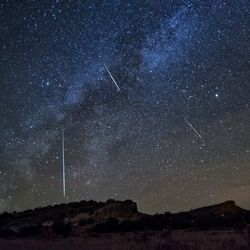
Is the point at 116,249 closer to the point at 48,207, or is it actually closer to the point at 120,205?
the point at 120,205

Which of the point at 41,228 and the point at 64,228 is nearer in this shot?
the point at 64,228

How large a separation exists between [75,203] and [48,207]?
5.49m

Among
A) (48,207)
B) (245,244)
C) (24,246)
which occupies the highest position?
(48,207)

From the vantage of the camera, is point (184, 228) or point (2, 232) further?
point (2, 232)

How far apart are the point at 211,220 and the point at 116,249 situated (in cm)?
1222

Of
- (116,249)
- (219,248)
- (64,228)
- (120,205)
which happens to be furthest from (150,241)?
(120,205)

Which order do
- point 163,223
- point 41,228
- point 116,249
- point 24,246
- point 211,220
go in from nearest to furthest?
point 116,249 → point 24,246 → point 211,220 → point 163,223 → point 41,228

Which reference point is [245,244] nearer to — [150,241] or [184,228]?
[150,241]

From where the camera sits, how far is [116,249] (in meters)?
25.0

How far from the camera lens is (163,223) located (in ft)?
126

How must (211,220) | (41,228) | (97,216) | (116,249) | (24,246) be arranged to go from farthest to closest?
(97,216) < (41,228) < (211,220) < (24,246) < (116,249)

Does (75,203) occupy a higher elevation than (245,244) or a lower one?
higher

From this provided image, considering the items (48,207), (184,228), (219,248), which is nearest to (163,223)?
(184,228)

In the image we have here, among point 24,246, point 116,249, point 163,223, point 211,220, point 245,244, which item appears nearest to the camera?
point 245,244
